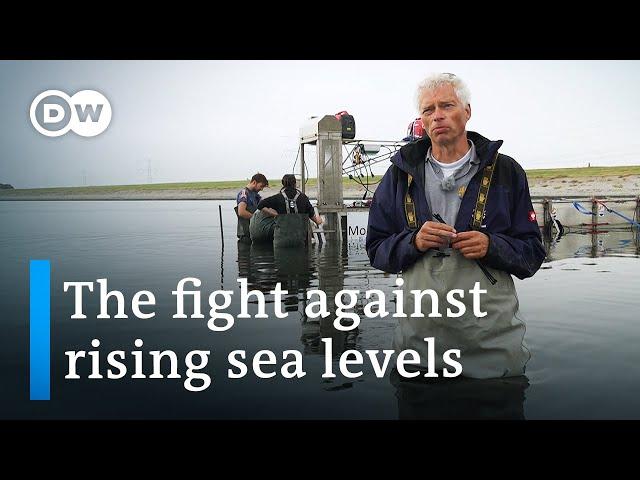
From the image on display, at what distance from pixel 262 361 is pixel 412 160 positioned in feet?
9.15

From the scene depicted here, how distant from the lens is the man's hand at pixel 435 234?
10.4 feet

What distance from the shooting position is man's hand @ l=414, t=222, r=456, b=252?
10.4ft

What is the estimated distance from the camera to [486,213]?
3.31m

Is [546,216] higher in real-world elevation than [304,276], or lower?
higher

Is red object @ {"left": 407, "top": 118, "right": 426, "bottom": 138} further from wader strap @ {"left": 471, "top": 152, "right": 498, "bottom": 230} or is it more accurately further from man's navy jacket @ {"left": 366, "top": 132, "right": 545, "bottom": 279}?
wader strap @ {"left": 471, "top": 152, "right": 498, "bottom": 230}

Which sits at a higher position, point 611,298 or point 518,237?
point 518,237

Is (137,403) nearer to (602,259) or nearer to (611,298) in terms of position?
(611,298)

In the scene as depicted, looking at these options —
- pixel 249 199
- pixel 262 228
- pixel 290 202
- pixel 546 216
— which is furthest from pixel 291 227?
pixel 546 216

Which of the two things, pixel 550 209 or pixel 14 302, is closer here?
pixel 14 302

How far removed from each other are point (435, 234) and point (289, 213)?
1306 cm

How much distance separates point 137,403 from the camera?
14.4 feet

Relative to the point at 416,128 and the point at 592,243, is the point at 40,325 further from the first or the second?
the point at 592,243

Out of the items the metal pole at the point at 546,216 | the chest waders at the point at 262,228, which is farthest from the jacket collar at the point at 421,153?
the metal pole at the point at 546,216

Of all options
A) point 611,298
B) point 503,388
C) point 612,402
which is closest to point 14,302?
point 503,388
